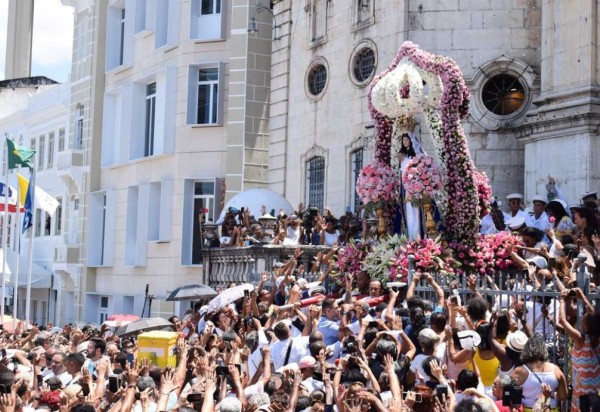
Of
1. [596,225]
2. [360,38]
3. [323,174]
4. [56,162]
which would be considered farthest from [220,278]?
[56,162]

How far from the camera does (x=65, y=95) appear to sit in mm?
37094

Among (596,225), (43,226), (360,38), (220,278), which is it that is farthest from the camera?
(43,226)

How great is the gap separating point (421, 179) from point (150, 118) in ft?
54.2

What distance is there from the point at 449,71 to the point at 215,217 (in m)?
12.9

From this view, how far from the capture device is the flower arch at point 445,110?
1534 cm

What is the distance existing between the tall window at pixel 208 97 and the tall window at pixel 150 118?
2.44 metres

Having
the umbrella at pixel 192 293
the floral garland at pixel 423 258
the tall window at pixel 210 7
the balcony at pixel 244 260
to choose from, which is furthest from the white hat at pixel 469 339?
the tall window at pixel 210 7

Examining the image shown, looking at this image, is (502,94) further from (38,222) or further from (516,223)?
(38,222)

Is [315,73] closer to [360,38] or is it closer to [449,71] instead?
[360,38]

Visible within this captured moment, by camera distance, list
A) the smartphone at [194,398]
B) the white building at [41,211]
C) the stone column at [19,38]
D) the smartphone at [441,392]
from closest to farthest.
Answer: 1. the smartphone at [441,392]
2. the smartphone at [194,398]
3. the white building at [41,211]
4. the stone column at [19,38]

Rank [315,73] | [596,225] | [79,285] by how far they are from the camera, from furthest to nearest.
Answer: [79,285] < [315,73] < [596,225]

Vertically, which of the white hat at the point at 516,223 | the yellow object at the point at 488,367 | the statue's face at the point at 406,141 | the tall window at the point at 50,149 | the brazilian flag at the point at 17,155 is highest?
the tall window at the point at 50,149

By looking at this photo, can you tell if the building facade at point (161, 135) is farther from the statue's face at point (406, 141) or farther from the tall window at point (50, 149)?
the statue's face at point (406, 141)

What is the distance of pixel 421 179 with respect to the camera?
599 inches
